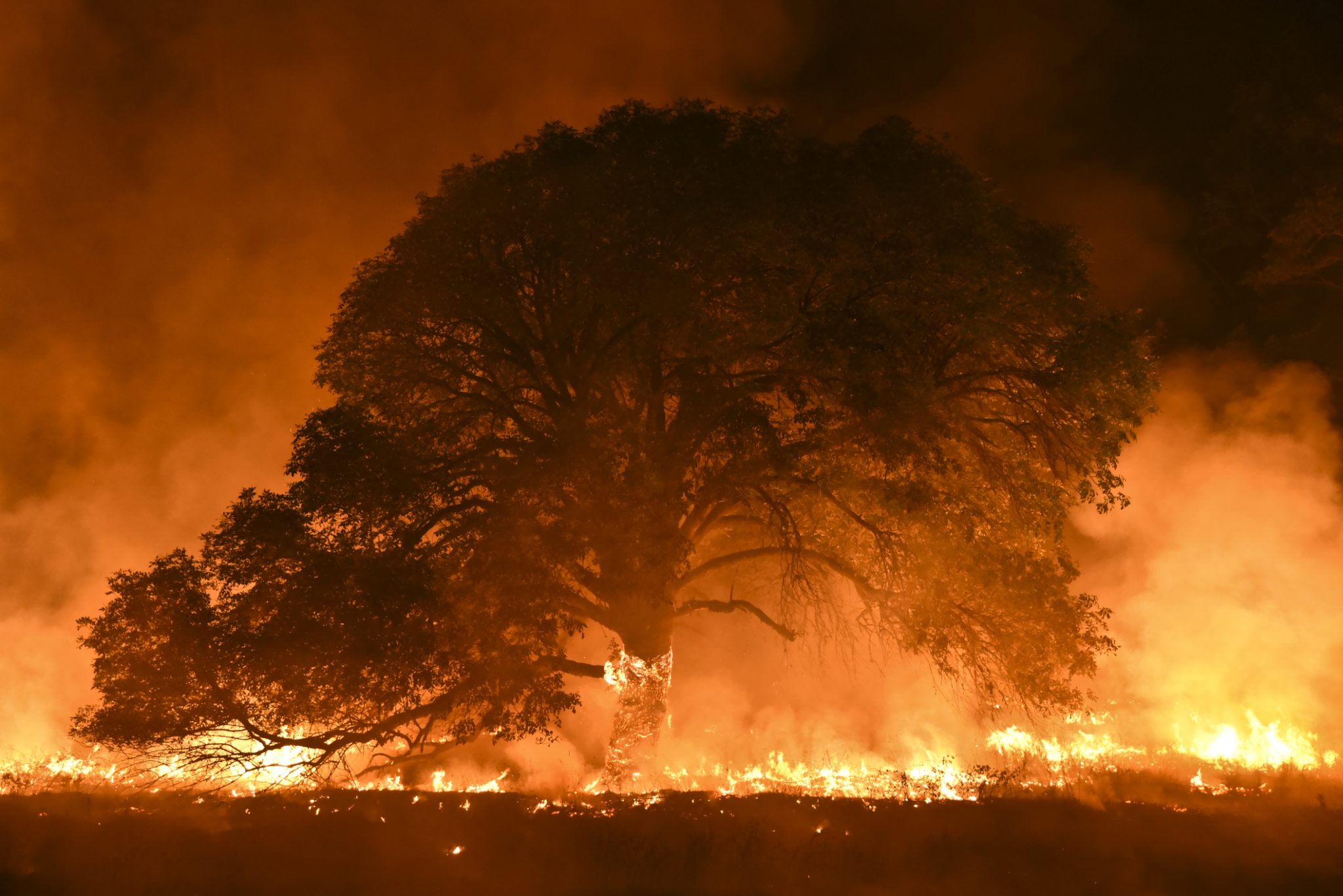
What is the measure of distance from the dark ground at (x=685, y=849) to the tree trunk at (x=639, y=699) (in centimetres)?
354

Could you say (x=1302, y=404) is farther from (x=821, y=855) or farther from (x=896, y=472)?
(x=821, y=855)

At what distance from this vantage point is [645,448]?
13328mm

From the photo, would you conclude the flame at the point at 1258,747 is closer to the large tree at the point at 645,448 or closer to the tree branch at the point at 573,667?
the large tree at the point at 645,448

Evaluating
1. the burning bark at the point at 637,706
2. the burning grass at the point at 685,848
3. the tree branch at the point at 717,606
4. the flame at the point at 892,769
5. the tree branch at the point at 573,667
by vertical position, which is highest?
the tree branch at the point at 717,606

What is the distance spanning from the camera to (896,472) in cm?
1359

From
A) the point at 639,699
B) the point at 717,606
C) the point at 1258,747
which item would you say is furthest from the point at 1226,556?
the point at 639,699

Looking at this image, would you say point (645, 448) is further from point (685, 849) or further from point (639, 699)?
point (685, 849)

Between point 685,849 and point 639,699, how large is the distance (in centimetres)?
563

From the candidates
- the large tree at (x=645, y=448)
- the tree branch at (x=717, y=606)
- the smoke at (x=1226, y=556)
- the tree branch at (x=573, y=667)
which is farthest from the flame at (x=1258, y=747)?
the tree branch at (x=573, y=667)

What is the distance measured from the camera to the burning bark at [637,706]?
607 inches

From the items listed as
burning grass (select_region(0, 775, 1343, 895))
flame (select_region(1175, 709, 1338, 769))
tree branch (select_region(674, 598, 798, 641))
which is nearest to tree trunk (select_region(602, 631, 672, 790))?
tree branch (select_region(674, 598, 798, 641))

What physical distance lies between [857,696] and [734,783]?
9.74 metres

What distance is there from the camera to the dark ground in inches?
363

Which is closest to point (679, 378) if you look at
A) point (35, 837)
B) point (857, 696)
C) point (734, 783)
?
point (734, 783)
